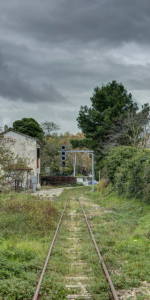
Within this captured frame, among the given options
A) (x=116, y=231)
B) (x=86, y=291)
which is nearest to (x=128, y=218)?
(x=116, y=231)

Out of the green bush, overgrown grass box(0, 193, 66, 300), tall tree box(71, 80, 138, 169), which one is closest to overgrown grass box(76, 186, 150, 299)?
the green bush

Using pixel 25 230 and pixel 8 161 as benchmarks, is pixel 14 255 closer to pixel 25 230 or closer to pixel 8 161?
pixel 25 230

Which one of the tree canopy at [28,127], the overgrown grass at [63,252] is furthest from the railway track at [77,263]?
the tree canopy at [28,127]

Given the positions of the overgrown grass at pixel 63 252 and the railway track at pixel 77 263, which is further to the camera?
the overgrown grass at pixel 63 252

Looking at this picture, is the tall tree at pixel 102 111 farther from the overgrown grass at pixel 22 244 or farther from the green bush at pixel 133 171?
the overgrown grass at pixel 22 244

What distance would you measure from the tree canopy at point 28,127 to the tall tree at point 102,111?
Result: 24.1 meters

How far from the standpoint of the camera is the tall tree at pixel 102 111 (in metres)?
36.5

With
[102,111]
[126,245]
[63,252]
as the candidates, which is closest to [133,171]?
[126,245]

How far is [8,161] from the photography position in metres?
12.4

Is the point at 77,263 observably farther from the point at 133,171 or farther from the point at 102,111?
the point at 102,111

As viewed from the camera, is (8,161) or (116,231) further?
(8,161)

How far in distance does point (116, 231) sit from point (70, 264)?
424 cm

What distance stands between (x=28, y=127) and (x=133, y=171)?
161 ft

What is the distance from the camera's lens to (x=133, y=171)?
16.6 meters
